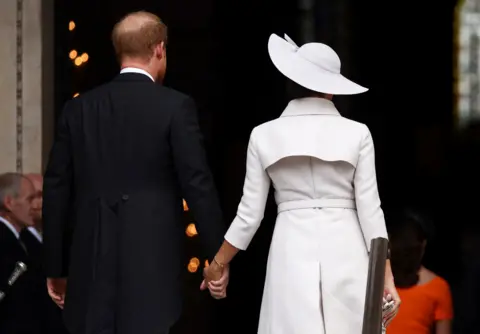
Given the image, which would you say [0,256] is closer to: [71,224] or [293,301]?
[71,224]

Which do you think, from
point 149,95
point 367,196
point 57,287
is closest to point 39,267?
point 57,287

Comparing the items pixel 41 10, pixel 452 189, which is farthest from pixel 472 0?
pixel 41 10

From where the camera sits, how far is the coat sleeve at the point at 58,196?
286 inches

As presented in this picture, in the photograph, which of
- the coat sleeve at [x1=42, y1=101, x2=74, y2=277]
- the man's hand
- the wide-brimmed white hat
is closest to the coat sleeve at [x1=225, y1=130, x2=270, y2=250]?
the wide-brimmed white hat

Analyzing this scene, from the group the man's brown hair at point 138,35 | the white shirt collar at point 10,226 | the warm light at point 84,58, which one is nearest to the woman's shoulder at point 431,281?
the man's brown hair at point 138,35

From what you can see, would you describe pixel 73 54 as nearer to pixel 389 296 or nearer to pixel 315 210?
pixel 315 210

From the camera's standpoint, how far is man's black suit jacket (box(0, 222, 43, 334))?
820cm

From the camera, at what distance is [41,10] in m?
9.34

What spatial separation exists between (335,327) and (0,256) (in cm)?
207

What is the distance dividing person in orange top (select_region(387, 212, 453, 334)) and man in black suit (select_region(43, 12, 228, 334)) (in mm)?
1245

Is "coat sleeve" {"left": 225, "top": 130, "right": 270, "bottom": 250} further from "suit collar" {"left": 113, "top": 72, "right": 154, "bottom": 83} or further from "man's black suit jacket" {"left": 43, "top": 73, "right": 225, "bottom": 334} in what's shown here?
"suit collar" {"left": 113, "top": 72, "right": 154, "bottom": 83}

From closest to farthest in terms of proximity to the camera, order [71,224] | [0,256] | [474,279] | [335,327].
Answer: [335,327], [71,224], [0,256], [474,279]

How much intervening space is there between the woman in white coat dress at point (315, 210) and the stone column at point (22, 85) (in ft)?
8.45

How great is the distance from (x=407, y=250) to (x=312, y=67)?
4.86 ft
